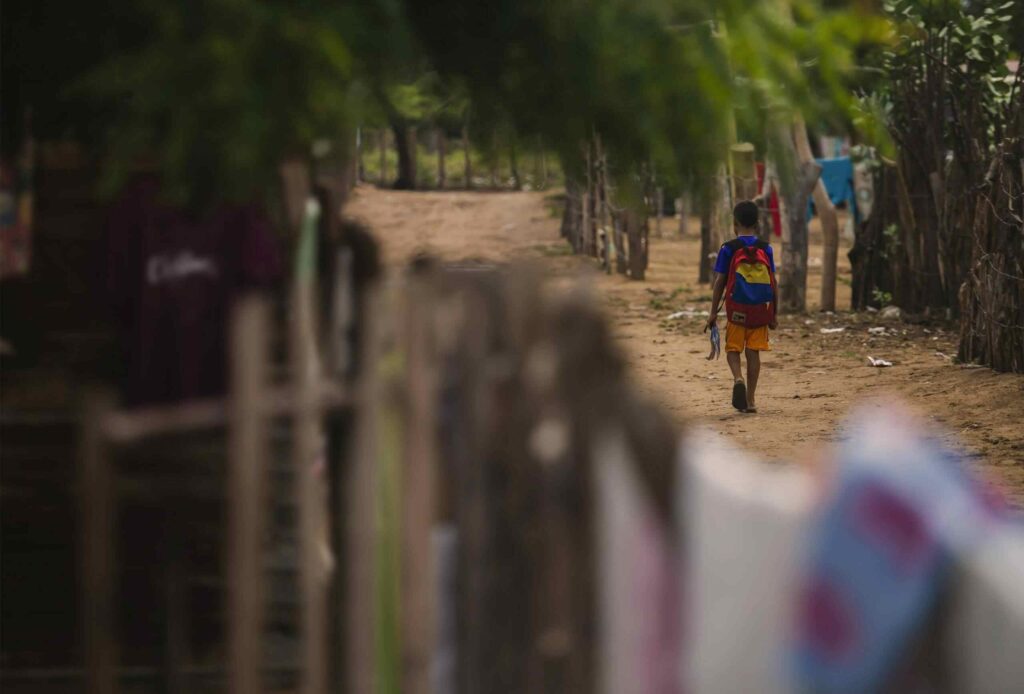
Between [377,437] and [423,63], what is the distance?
202 cm

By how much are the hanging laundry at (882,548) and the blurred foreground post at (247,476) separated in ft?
3.30

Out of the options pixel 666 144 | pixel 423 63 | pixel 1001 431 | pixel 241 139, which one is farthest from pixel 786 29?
pixel 1001 431

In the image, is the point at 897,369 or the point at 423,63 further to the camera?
the point at 897,369

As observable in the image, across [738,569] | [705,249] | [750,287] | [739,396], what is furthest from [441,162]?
[738,569]

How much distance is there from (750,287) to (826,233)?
23.1ft

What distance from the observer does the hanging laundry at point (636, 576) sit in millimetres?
3084

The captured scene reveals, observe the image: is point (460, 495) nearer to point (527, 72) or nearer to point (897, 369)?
point (527, 72)

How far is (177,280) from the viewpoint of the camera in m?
4.79

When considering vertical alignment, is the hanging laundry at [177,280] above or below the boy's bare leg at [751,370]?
above

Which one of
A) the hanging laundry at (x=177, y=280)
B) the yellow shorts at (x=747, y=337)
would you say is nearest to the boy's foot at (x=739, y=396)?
the yellow shorts at (x=747, y=337)

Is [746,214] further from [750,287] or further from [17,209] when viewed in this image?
[17,209]

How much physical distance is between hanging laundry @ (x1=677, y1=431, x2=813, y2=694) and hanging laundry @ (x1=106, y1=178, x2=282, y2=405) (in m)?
1.97

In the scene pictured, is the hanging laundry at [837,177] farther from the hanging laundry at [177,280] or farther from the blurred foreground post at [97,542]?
the blurred foreground post at [97,542]

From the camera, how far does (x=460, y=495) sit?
3299 millimetres
